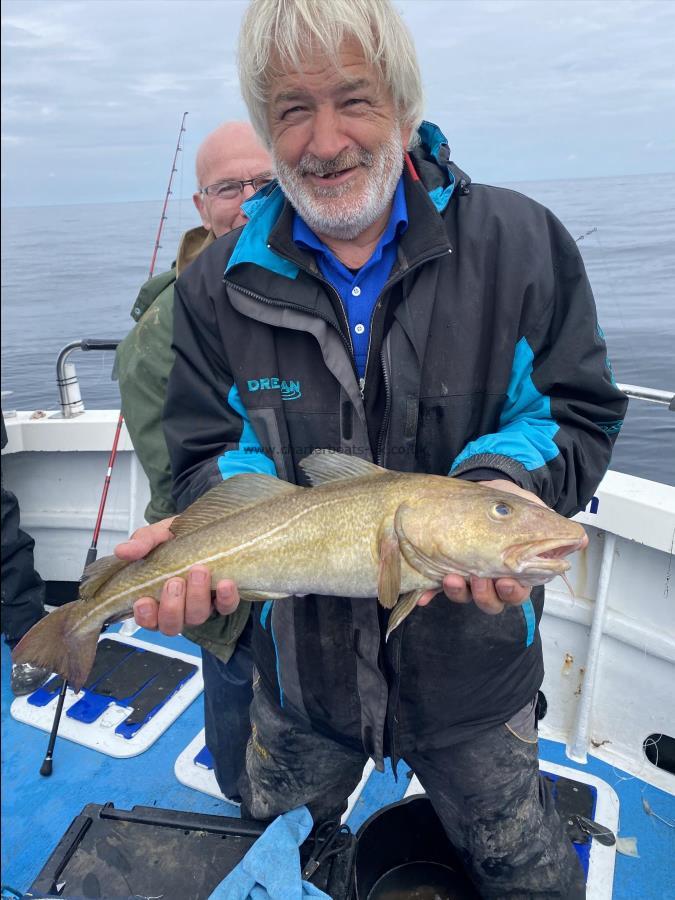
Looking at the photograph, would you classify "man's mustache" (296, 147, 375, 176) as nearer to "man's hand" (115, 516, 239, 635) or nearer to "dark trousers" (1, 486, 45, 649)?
"man's hand" (115, 516, 239, 635)

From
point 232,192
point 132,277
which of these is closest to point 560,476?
point 232,192

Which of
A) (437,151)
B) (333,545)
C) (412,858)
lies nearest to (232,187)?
(437,151)

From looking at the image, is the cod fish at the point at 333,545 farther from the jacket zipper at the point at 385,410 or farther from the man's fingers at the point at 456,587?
the jacket zipper at the point at 385,410

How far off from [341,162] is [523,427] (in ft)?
4.21

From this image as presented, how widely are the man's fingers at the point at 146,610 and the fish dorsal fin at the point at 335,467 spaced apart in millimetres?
801

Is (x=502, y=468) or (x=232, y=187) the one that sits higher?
(x=232, y=187)

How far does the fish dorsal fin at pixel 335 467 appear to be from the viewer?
256 centimetres

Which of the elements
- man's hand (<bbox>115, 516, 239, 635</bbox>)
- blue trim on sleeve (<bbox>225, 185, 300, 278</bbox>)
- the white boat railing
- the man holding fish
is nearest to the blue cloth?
the man holding fish

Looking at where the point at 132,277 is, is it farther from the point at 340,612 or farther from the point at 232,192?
the point at 340,612

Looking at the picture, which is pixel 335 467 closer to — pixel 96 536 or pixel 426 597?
pixel 426 597

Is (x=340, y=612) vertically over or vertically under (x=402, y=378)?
under

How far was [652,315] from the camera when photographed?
34.0ft

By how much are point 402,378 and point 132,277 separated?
65.7 ft

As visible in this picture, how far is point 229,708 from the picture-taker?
3.91 m
